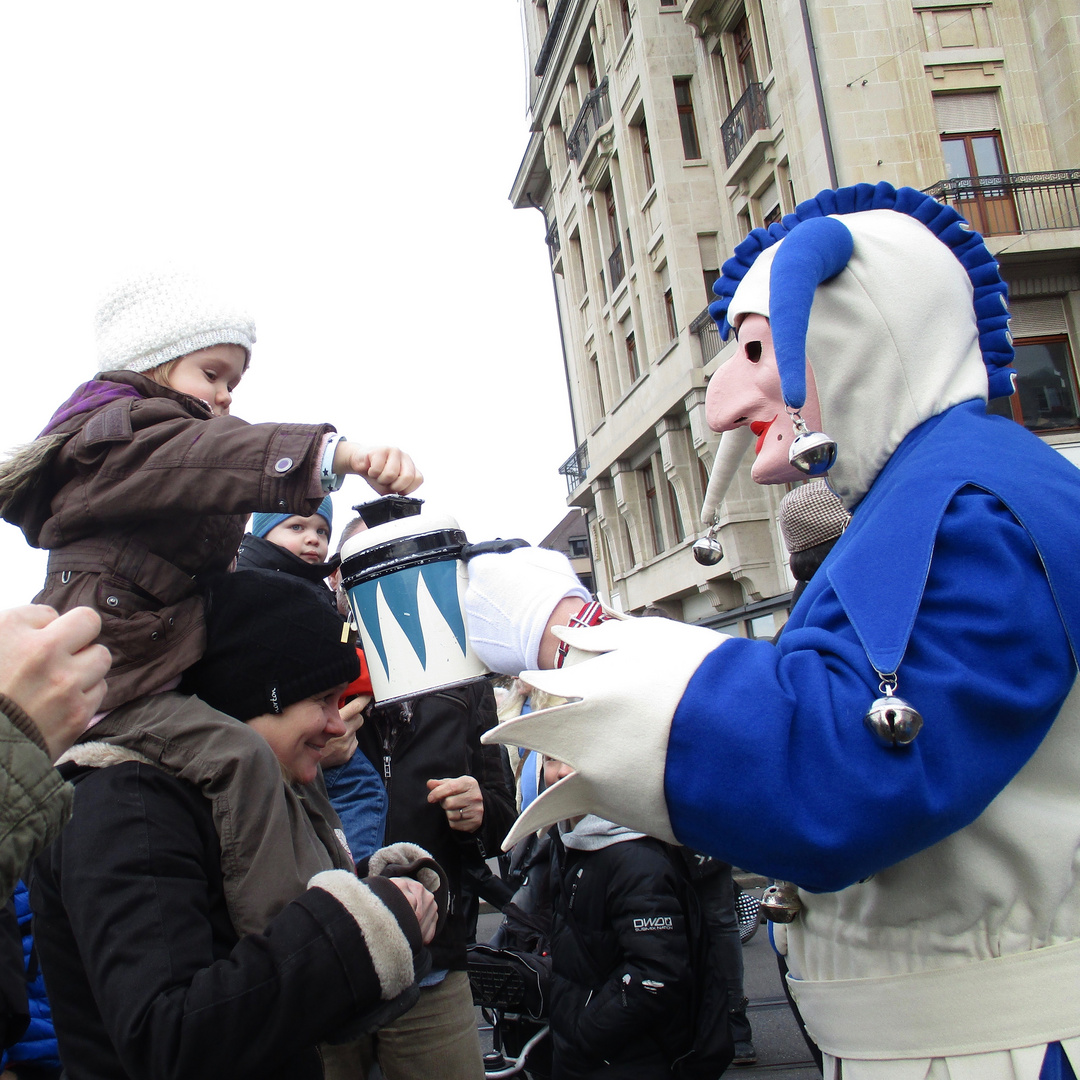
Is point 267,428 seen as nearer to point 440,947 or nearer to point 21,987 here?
point 21,987

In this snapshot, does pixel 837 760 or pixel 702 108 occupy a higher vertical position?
pixel 702 108

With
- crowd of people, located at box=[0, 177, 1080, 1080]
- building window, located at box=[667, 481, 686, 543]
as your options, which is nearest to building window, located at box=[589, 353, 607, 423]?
building window, located at box=[667, 481, 686, 543]

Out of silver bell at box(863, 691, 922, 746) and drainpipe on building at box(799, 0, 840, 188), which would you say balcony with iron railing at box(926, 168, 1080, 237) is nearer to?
drainpipe on building at box(799, 0, 840, 188)

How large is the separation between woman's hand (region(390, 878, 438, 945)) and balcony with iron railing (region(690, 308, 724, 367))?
615 inches

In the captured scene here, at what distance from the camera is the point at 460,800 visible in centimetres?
317

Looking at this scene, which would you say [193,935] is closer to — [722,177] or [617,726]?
[617,726]

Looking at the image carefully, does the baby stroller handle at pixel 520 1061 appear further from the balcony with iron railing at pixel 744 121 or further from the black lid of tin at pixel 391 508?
the balcony with iron railing at pixel 744 121

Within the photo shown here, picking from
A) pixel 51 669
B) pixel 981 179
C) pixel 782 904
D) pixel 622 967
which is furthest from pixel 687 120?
pixel 51 669

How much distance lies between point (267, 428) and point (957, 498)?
101 cm

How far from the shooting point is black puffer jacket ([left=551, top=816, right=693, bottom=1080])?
310 cm

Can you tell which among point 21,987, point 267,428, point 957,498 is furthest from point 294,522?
point 957,498

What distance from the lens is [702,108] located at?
18125 millimetres

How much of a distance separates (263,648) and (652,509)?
1912 centimetres

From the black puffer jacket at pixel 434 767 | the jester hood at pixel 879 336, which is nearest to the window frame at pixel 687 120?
the black puffer jacket at pixel 434 767
